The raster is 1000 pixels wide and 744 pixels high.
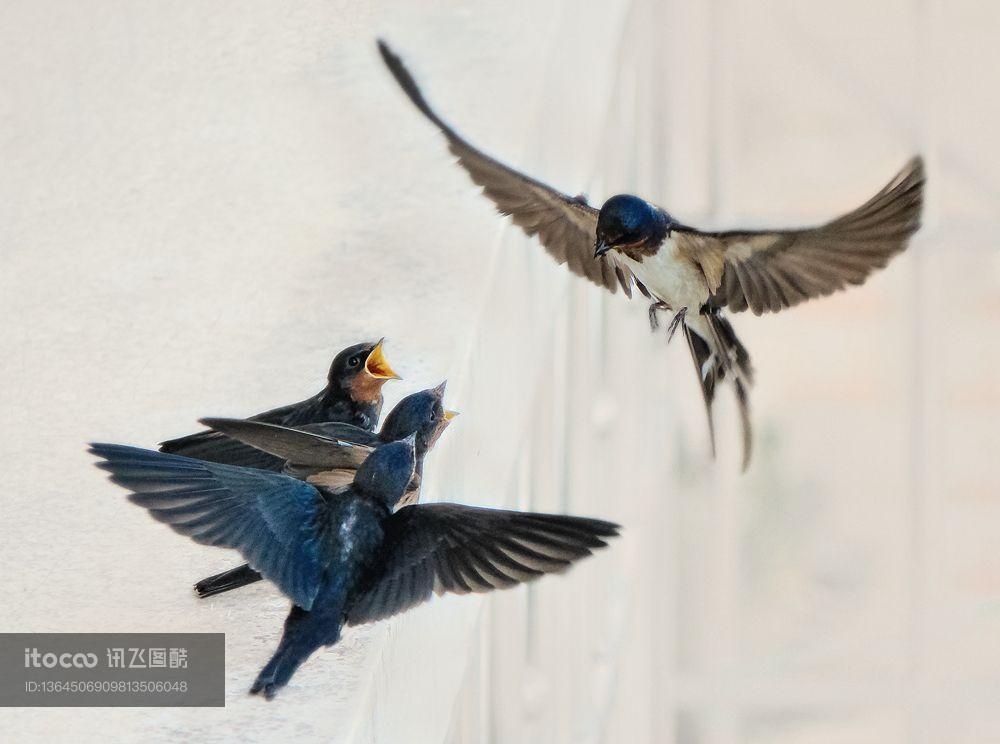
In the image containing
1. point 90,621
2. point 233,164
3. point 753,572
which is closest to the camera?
point 90,621

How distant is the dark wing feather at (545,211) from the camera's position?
62cm

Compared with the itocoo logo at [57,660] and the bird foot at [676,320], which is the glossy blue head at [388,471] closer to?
the bird foot at [676,320]

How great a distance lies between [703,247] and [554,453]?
33cm

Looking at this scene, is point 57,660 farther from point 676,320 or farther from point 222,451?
point 676,320

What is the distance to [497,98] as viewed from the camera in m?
0.92

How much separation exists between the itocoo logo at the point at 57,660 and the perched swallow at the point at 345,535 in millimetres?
186

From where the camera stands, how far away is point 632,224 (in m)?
0.57

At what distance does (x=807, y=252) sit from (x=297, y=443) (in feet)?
0.87

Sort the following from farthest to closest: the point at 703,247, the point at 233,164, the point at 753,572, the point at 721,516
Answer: the point at 753,572, the point at 721,516, the point at 233,164, the point at 703,247

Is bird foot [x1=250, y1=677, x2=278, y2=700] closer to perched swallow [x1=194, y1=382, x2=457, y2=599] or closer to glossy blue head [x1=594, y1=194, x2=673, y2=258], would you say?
perched swallow [x1=194, y1=382, x2=457, y2=599]

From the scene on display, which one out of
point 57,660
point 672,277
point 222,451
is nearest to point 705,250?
point 672,277

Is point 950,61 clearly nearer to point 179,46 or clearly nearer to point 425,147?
point 425,147

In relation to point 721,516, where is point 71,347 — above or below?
above

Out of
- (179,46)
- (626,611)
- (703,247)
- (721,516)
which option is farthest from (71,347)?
(721,516)
